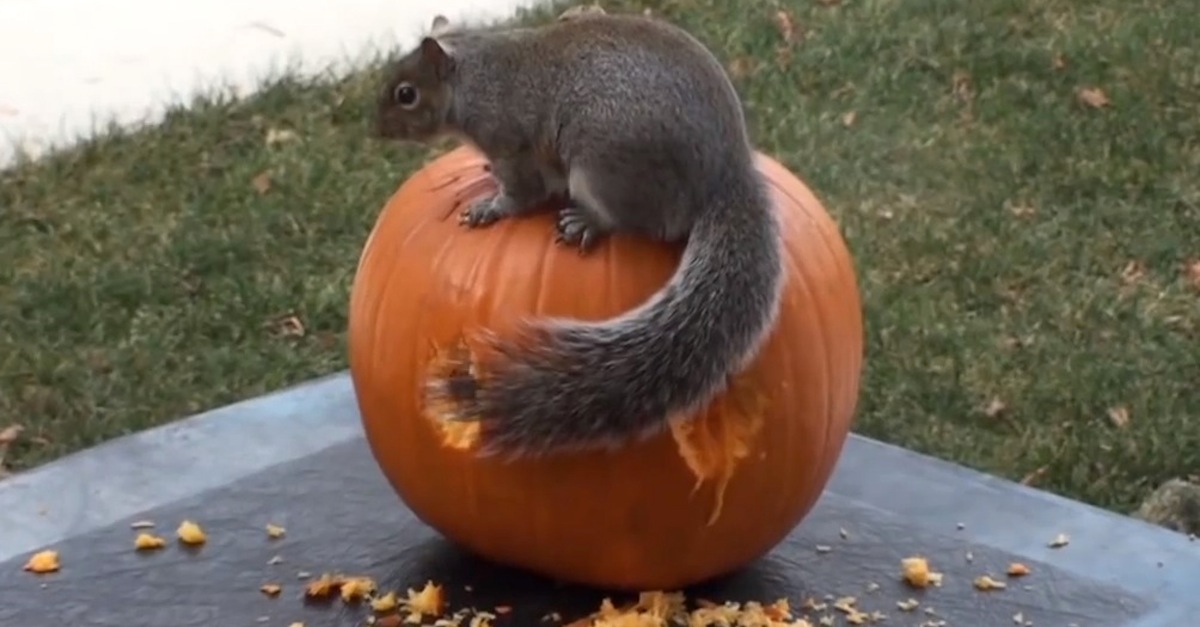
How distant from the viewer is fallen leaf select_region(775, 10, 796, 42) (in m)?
5.71

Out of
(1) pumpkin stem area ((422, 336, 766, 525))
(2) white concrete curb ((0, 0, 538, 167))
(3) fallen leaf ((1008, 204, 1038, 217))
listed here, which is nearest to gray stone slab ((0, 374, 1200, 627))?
(1) pumpkin stem area ((422, 336, 766, 525))

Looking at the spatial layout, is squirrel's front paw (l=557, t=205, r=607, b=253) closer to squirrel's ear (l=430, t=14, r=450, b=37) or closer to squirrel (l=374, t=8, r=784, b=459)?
squirrel (l=374, t=8, r=784, b=459)

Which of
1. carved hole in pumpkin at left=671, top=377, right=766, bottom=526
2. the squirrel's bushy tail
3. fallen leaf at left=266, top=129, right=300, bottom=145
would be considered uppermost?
the squirrel's bushy tail

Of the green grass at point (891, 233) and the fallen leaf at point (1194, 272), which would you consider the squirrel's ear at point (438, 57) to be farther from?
the fallen leaf at point (1194, 272)

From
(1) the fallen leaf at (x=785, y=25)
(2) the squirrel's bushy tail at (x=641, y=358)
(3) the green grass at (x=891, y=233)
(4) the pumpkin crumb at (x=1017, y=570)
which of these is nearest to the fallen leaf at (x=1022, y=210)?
(3) the green grass at (x=891, y=233)

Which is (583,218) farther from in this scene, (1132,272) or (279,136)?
(279,136)

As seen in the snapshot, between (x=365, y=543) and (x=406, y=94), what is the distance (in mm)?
558

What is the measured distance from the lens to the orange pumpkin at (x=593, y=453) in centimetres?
217

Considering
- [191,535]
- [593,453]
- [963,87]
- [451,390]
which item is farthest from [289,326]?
[963,87]

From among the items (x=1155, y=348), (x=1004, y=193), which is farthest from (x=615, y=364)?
(x=1004, y=193)

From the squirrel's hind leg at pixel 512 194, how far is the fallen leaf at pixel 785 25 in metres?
3.54

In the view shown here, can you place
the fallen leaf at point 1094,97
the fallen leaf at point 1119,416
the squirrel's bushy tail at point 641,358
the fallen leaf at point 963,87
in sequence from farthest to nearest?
1. the fallen leaf at point 963,87
2. the fallen leaf at point 1094,97
3. the fallen leaf at point 1119,416
4. the squirrel's bushy tail at point 641,358

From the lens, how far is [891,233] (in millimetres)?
4496

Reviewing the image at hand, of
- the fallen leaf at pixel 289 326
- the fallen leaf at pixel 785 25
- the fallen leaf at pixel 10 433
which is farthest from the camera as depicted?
the fallen leaf at pixel 785 25
